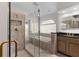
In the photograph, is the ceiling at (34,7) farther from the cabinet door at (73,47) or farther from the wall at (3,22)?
the cabinet door at (73,47)

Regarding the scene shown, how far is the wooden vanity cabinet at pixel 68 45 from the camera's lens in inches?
147

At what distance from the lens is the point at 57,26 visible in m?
4.76

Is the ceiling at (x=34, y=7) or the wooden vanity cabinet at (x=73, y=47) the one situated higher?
the ceiling at (x=34, y=7)

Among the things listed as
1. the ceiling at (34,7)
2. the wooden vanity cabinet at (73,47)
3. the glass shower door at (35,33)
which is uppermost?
the ceiling at (34,7)

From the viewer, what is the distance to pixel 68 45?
4.00 m

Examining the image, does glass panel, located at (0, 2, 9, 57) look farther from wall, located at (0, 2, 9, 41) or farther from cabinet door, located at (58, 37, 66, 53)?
cabinet door, located at (58, 37, 66, 53)

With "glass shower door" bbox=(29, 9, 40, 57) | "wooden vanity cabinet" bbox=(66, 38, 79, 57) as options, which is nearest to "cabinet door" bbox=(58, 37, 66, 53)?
"wooden vanity cabinet" bbox=(66, 38, 79, 57)

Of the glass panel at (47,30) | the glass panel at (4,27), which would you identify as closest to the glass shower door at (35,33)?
the glass panel at (47,30)

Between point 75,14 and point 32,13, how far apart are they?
171 centimetres

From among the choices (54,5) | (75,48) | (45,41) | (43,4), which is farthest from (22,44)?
(54,5)

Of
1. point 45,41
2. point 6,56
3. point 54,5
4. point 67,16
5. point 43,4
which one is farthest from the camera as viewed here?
point 67,16

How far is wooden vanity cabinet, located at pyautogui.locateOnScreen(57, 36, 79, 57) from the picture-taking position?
12.2 ft

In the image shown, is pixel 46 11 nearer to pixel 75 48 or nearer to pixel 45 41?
pixel 45 41

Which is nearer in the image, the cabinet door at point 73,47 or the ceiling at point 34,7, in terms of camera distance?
the ceiling at point 34,7
